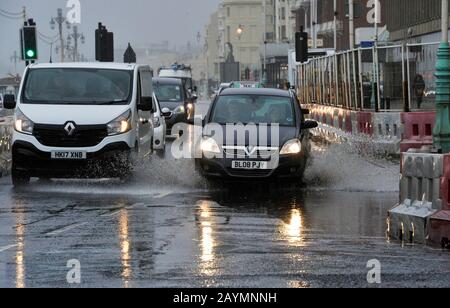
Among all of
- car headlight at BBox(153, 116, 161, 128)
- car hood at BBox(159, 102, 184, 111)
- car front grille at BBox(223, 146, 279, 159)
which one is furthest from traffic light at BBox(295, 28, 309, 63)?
car front grille at BBox(223, 146, 279, 159)

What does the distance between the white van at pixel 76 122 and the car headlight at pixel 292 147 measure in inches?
103

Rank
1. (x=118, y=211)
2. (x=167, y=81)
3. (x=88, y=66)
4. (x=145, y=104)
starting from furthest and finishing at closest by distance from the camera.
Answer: (x=167, y=81) → (x=88, y=66) → (x=145, y=104) → (x=118, y=211)

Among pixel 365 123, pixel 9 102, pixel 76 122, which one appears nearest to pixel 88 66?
pixel 9 102

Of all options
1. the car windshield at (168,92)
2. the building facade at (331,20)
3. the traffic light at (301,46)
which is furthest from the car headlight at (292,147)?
the building facade at (331,20)

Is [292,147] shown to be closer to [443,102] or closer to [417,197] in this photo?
[443,102]

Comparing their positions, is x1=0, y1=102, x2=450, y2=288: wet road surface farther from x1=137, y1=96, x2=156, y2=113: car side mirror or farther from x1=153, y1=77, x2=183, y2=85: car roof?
x1=153, y1=77, x2=183, y2=85: car roof

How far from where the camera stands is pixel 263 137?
17.5 m

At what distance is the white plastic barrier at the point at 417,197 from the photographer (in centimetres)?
1158

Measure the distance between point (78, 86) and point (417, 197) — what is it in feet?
26.9

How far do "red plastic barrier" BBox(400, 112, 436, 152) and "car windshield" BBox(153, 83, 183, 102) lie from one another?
1777 centimetres

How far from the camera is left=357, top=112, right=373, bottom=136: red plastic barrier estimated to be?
2742 cm

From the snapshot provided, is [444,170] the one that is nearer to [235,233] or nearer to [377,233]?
[377,233]

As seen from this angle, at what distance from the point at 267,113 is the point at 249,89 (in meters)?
0.98

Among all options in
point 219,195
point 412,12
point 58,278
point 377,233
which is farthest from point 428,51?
point 412,12
